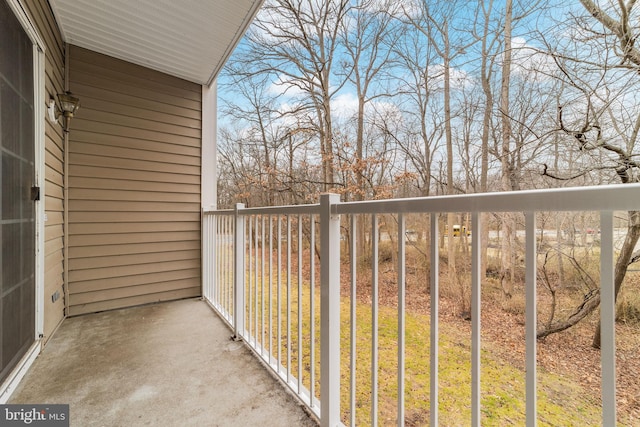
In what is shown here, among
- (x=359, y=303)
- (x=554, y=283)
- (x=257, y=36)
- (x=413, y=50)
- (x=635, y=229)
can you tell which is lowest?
(x=359, y=303)

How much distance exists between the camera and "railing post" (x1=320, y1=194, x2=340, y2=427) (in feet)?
4.34

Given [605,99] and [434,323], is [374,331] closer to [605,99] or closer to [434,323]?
[434,323]

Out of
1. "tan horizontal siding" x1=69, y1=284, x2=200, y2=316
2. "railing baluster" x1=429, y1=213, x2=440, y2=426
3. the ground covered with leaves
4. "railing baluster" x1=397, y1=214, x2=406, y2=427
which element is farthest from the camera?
"tan horizontal siding" x1=69, y1=284, x2=200, y2=316

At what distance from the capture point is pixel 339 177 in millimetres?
6578

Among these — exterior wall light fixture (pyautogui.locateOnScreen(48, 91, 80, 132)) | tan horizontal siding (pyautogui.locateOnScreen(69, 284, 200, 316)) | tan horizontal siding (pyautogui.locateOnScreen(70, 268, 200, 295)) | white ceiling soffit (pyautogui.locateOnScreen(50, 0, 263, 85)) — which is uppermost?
white ceiling soffit (pyautogui.locateOnScreen(50, 0, 263, 85))

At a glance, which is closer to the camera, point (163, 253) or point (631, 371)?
point (631, 371)

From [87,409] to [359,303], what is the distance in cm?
375

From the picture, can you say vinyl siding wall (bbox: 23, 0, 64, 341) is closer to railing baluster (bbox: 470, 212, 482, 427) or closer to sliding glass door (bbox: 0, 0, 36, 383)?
sliding glass door (bbox: 0, 0, 36, 383)

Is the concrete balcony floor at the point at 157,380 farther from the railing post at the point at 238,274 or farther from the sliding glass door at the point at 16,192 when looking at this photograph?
the sliding glass door at the point at 16,192

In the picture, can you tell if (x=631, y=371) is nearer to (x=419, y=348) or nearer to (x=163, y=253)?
(x=419, y=348)

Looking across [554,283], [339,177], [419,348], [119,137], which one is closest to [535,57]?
[554,283]

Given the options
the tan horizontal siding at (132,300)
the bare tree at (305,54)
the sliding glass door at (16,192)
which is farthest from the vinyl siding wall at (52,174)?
the bare tree at (305,54)

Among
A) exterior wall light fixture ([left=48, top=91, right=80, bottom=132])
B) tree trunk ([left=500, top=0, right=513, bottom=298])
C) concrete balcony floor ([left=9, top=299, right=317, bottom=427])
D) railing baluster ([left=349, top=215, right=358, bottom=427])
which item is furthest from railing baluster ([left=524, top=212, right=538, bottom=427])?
tree trunk ([left=500, top=0, right=513, bottom=298])

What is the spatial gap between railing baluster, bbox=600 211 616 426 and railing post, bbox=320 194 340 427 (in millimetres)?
→ 896
